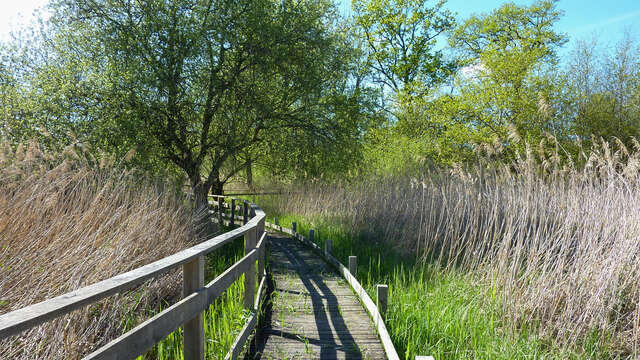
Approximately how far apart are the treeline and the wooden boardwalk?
11.8 feet

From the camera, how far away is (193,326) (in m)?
2.41

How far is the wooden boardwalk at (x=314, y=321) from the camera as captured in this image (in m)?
3.67

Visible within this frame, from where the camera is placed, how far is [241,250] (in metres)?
8.36

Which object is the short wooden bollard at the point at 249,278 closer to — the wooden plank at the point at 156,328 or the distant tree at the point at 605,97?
the wooden plank at the point at 156,328

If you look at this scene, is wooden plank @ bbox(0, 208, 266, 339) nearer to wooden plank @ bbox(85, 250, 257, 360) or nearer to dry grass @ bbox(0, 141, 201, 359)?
wooden plank @ bbox(85, 250, 257, 360)

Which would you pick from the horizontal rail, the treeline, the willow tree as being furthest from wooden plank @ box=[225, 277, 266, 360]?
the willow tree

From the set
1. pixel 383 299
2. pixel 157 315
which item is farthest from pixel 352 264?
pixel 157 315

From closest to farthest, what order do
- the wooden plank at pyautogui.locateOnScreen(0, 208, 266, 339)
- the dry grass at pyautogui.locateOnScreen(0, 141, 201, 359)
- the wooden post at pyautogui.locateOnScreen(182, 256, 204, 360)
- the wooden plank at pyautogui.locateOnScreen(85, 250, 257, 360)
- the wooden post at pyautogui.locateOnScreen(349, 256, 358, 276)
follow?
the wooden plank at pyautogui.locateOnScreen(0, 208, 266, 339) → the wooden plank at pyautogui.locateOnScreen(85, 250, 257, 360) → the wooden post at pyautogui.locateOnScreen(182, 256, 204, 360) → the dry grass at pyautogui.locateOnScreen(0, 141, 201, 359) → the wooden post at pyautogui.locateOnScreen(349, 256, 358, 276)

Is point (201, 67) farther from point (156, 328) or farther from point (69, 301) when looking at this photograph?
point (69, 301)

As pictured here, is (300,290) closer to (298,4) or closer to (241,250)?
(241,250)

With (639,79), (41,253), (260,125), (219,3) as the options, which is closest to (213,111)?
(260,125)

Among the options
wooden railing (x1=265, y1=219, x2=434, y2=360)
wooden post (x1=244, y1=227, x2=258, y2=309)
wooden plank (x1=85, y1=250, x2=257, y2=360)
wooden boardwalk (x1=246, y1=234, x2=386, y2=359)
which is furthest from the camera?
wooden post (x1=244, y1=227, x2=258, y2=309)

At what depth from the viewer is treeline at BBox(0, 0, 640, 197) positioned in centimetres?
954

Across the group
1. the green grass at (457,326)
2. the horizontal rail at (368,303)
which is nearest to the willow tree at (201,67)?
the horizontal rail at (368,303)
